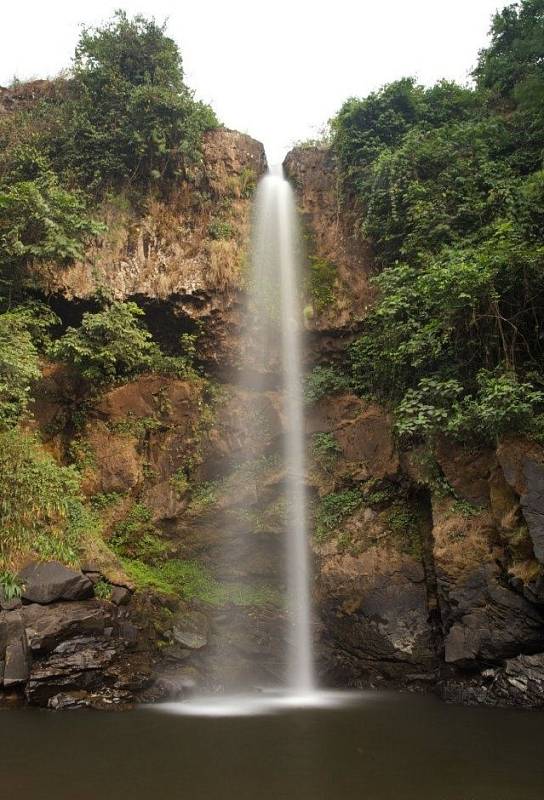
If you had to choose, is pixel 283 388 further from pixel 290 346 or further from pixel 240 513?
pixel 240 513

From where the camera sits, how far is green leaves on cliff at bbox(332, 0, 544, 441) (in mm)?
10094

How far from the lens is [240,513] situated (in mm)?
12562

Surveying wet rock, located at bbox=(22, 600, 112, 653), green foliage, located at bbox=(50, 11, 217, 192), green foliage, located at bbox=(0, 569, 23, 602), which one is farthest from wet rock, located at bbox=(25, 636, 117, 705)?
green foliage, located at bbox=(50, 11, 217, 192)

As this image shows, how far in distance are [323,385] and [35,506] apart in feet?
23.0

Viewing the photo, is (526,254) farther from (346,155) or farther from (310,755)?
(310,755)

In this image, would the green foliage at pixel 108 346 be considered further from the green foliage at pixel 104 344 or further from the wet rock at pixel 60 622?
the wet rock at pixel 60 622

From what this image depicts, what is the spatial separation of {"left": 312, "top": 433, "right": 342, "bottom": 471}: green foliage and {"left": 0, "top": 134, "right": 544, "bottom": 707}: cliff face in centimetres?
4

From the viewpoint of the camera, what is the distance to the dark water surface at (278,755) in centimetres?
496

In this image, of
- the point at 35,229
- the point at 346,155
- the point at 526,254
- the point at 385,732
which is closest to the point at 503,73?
the point at 346,155

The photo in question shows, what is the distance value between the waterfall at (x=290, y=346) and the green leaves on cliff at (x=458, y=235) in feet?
5.57

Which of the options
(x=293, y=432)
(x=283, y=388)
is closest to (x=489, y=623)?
(x=293, y=432)

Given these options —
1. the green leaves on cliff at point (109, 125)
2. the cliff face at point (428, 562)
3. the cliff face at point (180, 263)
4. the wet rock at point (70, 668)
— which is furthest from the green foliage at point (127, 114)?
the wet rock at point (70, 668)

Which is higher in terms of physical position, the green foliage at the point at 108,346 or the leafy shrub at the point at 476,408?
the green foliage at the point at 108,346

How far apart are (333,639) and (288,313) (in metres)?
7.87
